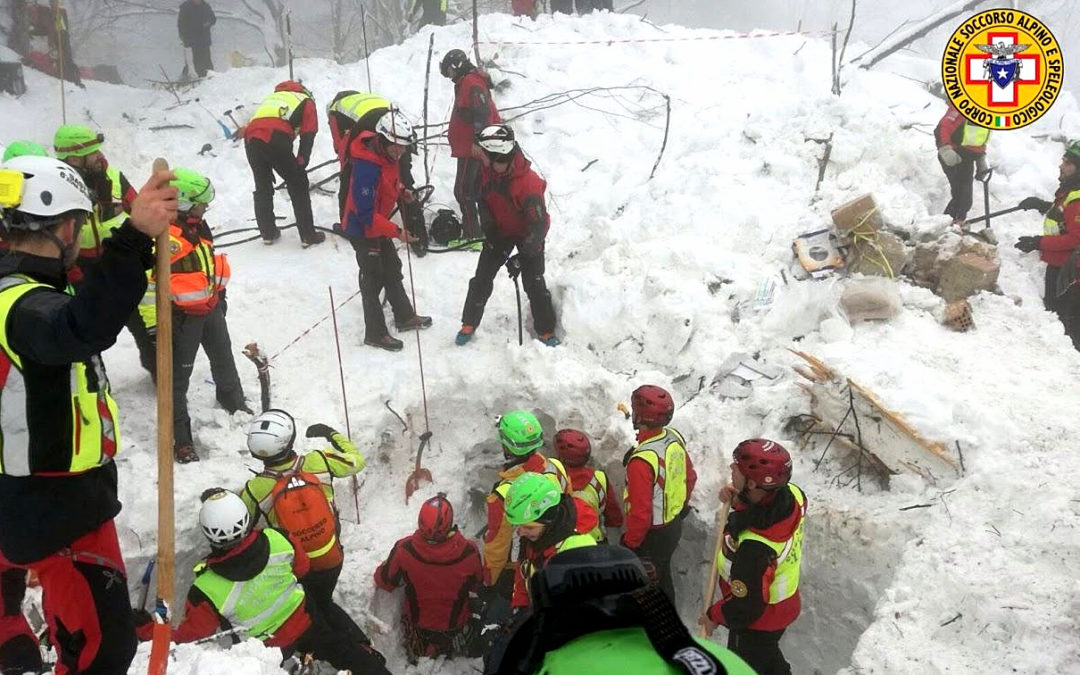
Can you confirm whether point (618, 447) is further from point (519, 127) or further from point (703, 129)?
point (519, 127)

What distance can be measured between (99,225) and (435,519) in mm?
2973

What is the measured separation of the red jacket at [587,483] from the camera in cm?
448

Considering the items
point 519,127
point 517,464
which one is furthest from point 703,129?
point 517,464

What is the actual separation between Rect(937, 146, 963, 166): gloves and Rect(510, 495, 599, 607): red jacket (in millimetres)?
5844

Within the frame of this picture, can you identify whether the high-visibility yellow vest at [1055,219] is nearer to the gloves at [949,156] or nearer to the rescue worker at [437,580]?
the gloves at [949,156]

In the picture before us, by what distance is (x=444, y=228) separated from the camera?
8.07 metres

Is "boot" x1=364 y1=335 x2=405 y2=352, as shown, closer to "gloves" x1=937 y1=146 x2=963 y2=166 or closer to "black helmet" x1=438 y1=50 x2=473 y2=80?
"black helmet" x1=438 y1=50 x2=473 y2=80

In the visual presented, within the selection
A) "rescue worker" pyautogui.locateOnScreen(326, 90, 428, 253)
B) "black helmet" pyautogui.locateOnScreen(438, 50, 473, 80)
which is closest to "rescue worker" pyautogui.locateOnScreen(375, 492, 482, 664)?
"rescue worker" pyautogui.locateOnScreen(326, 90, 428, 253)

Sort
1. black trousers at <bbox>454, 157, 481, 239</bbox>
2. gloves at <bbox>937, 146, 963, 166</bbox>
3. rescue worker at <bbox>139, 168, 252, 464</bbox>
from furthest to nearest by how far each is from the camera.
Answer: black trousers at <bbox>454, 157, 481, 239</bbox> < gloves at <bbox>937, 146, 963, 166</bbox> < rescue worker at <bbox>139, 168, 252, 464</bbox>

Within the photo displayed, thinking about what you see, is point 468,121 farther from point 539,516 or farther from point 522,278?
point 539,516

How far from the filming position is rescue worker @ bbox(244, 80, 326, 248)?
23.6ft

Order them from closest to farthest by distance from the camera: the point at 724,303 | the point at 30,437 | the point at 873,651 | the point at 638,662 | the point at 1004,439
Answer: the point at 638,662 < the point at 30,437 < the point at 873,651 < the point at 1004,439 < the point at 724,303

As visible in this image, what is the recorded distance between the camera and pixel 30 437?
248 cm

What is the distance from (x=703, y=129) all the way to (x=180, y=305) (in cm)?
652
